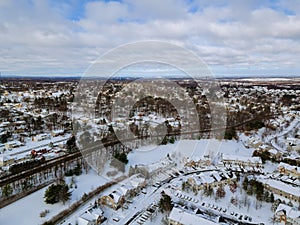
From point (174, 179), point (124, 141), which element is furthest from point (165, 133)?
point (174, 179)

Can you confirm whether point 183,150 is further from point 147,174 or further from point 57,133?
point 57,133

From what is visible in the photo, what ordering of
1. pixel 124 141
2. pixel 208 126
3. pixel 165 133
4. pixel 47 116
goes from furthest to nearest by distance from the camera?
pixel 47 116 → pixel 208 126 → pixel 165 133 → pixel 124 141

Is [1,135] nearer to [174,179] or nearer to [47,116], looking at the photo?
[47,116]

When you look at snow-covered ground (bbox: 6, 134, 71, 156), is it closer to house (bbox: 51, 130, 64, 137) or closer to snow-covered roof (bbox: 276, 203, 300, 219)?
house (bbox: 51, 130, 64, 137)

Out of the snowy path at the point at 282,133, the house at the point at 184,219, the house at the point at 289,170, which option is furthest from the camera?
the snowy path at the point at 282,133

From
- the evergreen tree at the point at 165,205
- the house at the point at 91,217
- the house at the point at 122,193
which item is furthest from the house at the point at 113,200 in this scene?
the evergreen tree at the point at 165,205

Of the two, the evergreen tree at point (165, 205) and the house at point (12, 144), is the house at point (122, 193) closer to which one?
the evergreen tree at point (165, 205)
